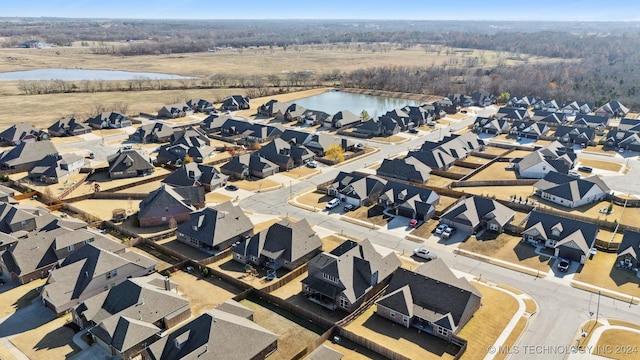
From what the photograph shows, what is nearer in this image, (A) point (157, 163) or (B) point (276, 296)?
(B) point (276, 296)

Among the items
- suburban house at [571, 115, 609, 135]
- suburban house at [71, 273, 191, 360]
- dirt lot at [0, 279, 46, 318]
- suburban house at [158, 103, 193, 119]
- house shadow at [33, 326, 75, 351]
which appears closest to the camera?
suburban house at [71, 273, 191, 360]

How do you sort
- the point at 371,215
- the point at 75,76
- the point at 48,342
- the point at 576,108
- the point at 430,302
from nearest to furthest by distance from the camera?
the point at 48,342 → the point at 430,302 → the point at 371,215 → the point at 576,108 → the point at 75,76

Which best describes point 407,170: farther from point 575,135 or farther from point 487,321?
point 575,135

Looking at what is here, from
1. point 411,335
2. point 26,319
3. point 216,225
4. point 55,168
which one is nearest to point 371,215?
point 216,225

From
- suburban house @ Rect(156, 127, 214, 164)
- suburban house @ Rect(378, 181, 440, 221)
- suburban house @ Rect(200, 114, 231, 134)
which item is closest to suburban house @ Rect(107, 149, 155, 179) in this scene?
suburban house @ Rect(156, 127, 214, 164)

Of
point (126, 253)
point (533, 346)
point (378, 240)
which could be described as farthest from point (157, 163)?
point (533, 346)

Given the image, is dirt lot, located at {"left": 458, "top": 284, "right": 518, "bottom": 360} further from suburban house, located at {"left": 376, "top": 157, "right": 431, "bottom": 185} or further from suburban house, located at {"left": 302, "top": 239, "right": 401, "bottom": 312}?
suburban house, located at {"left": 376, "top": 157, "right": 431, "bottom": 185}

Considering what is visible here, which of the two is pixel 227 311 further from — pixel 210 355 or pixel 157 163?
pixel 157 163
